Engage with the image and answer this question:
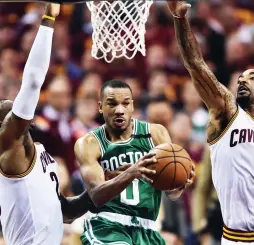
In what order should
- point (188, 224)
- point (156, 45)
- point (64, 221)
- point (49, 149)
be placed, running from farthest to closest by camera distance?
point (156, 45), point (49, 149), point (188, 224), point (64, 221)

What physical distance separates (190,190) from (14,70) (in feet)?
13.0

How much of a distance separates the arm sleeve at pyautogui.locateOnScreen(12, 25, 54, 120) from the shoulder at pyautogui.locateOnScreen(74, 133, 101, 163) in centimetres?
96

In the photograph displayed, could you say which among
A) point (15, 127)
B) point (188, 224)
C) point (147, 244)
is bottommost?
point (188, 224)

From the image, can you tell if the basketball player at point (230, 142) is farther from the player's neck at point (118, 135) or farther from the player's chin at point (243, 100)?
the player's neck at point (118, 135)

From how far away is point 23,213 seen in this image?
6594 millimetres

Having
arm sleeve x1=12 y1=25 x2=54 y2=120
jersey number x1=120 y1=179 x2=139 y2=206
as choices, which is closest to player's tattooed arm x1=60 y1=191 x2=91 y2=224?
jersey number x1=120 y1=179 x2=139 y2=206

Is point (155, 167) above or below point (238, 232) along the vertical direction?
above

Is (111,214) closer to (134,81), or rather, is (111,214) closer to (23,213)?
(23,213)

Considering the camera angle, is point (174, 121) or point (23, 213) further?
point (174, 121)

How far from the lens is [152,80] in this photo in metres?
12.3

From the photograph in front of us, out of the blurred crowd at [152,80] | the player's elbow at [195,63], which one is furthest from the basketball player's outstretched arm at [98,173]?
the blurred crowd at [152,80]

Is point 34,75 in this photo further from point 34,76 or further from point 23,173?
point 23,173

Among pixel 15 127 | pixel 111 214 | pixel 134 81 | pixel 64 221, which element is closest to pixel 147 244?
pixel 111 214

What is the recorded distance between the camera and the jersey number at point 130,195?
22.5 ft
